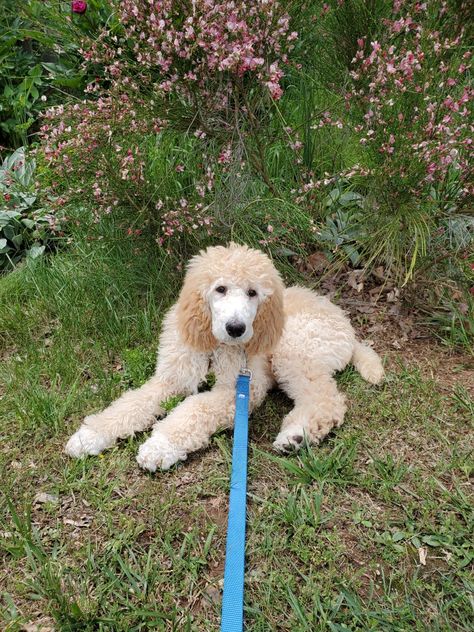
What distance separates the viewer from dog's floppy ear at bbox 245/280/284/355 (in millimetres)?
2543

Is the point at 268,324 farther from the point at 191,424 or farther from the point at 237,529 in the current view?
the point at 237,529

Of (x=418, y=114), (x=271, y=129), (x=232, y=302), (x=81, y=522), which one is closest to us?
(x=81, y=522)

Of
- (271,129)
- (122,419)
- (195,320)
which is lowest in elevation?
(122,419)

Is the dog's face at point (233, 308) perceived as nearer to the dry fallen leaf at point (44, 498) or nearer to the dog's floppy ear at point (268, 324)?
the dog's floppy ear at point (268, 324)

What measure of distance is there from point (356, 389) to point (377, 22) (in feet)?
9.30

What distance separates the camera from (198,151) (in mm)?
3703

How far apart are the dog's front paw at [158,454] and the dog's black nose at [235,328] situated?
0.59 meters

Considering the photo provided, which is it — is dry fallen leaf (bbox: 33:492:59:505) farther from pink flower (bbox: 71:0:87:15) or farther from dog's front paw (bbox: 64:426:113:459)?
pink flower (bbox: 71:0:87:15)

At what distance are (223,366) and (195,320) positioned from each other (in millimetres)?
309

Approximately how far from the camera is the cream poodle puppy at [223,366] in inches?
94.7

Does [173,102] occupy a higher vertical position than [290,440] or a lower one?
higher

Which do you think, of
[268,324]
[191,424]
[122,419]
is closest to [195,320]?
[268,324]

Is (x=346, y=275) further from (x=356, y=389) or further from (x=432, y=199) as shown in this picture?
(x=356, y=389)

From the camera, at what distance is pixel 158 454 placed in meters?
2.34
